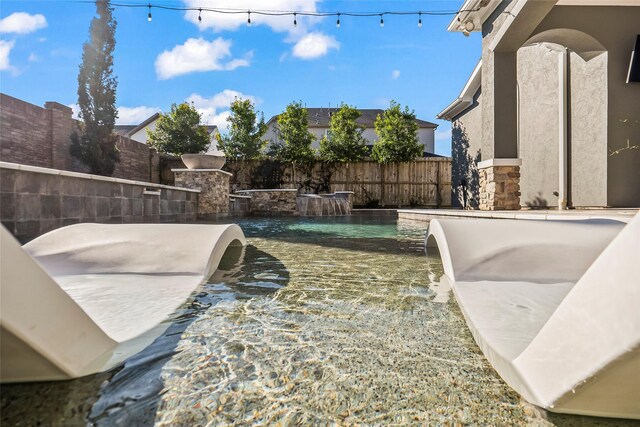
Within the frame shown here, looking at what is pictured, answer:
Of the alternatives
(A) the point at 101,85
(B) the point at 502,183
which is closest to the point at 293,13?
(B) the point at 502,183

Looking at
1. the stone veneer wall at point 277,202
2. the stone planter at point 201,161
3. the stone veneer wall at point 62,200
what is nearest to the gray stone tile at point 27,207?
the stone veneer wall at point 62,200

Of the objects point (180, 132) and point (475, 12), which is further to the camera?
point (180, 132)

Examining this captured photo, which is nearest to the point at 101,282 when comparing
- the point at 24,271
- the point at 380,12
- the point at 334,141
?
the point at 24,271

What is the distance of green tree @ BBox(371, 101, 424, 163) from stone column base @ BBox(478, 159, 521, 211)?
8.17 meters

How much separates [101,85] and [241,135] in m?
6.07

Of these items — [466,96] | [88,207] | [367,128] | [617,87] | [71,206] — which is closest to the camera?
[71,206]

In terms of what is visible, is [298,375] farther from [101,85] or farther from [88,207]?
[101,85]

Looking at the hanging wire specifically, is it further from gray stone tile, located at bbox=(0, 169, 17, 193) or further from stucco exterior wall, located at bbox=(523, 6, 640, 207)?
gray stone tile, located at bbox=(0, 169, 17, 193)

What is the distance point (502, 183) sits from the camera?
7246 millimetres

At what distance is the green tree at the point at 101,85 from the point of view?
13.0 metres

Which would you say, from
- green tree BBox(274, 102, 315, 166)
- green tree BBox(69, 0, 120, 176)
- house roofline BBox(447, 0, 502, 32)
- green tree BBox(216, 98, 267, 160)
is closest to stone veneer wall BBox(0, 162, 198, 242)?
house roofline BBox(447, 0, 502, 32)

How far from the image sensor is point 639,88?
6.67 m

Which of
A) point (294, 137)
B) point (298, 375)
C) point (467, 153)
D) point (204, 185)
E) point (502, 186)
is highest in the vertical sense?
point (294, 137)

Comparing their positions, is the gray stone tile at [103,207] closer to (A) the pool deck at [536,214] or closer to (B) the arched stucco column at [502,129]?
(A) the pool deck at [536,214]
